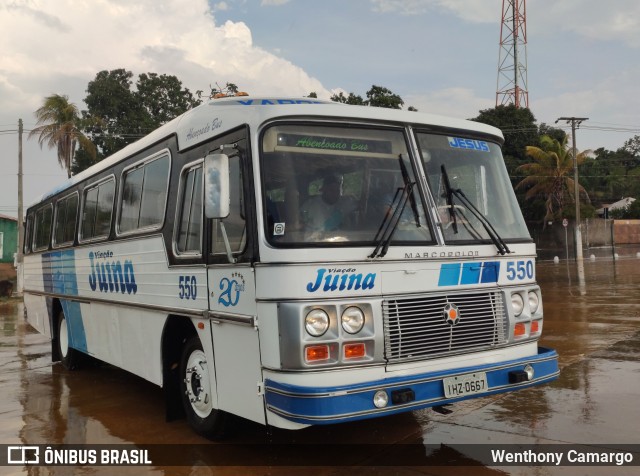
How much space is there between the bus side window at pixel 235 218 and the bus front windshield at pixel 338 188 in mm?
275

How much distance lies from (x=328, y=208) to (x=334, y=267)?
0.47 meters

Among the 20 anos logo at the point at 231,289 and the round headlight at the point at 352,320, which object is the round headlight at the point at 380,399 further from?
the 20 anos logo at the point at 231,289

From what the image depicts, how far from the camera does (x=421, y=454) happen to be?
5.04 metres

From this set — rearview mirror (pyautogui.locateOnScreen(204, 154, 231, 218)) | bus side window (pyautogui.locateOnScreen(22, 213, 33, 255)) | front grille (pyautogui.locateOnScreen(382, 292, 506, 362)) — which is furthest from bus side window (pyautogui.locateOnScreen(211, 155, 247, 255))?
bus side window (pyautogui.locateOnScreen(22, 213, 33, 255))

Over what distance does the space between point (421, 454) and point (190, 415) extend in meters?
2.07

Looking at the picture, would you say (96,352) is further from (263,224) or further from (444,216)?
(444,216)

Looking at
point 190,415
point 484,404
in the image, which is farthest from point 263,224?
point 484,404

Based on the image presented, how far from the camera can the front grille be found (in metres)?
4.44

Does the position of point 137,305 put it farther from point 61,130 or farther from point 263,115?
point 61,130

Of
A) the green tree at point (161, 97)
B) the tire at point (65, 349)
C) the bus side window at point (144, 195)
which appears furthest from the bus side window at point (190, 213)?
the green tree at point (161, 97)

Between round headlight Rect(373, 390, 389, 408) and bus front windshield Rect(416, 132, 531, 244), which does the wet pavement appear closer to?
round headlight Rect(373, 390, 389, 408)

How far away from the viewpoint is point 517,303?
5.18 meters

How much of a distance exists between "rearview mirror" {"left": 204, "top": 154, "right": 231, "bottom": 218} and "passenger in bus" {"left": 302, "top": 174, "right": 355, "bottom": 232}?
56 centimetres

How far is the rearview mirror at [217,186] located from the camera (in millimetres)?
4477
